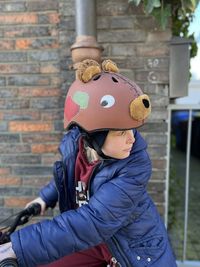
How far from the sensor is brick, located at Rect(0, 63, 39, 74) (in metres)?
2.79

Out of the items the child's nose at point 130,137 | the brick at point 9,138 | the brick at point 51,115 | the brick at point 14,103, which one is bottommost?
the brick at point 9,138

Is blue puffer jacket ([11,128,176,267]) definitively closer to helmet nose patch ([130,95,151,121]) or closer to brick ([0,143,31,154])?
helmet nose patch ([130,95,151,121])

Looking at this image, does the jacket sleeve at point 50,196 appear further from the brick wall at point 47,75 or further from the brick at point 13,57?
the brick at point 13,57

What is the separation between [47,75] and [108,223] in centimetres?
164

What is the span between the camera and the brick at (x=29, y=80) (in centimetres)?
279

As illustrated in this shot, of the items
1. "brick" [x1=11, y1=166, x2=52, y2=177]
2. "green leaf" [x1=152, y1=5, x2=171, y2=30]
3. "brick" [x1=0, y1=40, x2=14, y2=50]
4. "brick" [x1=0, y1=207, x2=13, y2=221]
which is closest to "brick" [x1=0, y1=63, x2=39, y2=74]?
"brick" [x1=0, y1=40, x2=14, y2=50]

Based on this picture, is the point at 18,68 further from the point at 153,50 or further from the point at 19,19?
the point at 153,50

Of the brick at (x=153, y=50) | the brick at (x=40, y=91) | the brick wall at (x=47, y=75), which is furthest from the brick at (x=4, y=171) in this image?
the brick at (x=153, y=50)

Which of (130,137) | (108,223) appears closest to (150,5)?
(130,137)

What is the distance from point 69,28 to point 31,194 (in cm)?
133

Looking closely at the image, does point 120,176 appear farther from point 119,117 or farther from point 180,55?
point 180,55

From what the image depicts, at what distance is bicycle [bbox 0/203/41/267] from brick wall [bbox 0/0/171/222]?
3.54 feet

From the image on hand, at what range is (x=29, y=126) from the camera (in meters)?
2.86

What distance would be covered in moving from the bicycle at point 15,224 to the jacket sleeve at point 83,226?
0.06m
